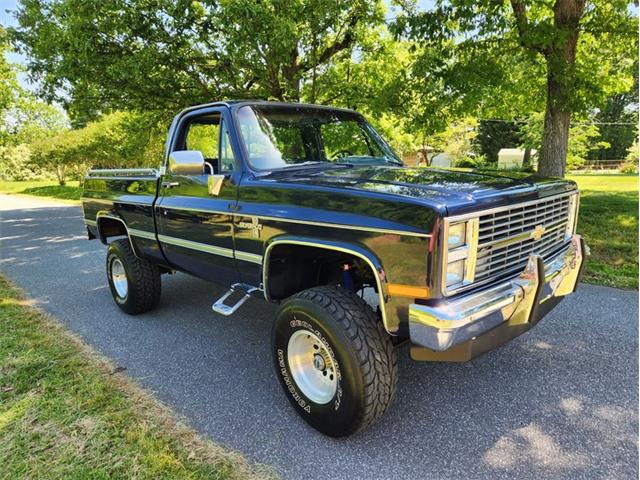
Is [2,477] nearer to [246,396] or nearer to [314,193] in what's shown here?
[246,396]

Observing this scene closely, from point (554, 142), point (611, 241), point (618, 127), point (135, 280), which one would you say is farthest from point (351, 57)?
point (618, 127)

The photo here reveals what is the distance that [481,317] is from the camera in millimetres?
2197

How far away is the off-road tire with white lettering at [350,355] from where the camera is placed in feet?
7.79

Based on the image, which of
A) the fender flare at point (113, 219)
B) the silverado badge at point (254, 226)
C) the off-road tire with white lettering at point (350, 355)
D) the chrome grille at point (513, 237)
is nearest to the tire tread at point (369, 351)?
the off-road tire with white lettering at point (350, 355)

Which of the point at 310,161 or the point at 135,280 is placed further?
A: the point at 135,280

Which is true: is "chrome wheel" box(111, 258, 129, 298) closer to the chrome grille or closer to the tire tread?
the tire tread

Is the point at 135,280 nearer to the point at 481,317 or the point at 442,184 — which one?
the point at 442,184

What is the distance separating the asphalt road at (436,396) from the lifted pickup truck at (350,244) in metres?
0.30

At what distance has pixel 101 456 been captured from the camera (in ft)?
8.04

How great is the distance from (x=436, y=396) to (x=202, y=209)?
2.21 m

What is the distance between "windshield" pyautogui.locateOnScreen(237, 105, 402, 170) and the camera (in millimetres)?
3293

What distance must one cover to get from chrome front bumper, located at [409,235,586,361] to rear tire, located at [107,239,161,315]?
3.19 m

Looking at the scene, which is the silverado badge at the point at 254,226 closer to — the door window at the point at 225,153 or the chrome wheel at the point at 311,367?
the door window at the point at 225,153

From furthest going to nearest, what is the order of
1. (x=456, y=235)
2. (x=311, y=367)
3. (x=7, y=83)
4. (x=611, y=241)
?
(x=7, y=83) → (x=611, y=241) → (x=311, y=367) → (x=456, y=235)
